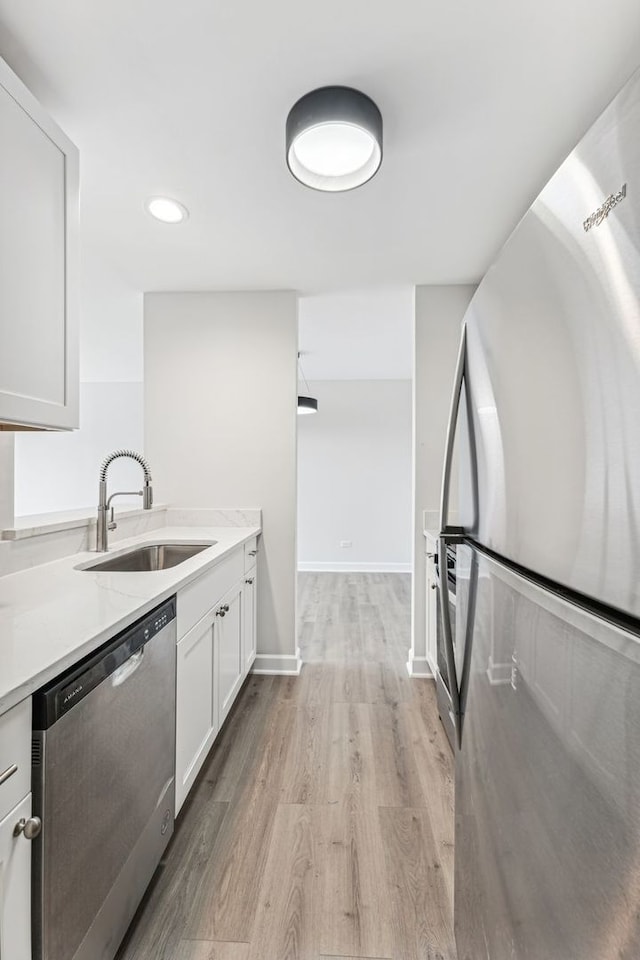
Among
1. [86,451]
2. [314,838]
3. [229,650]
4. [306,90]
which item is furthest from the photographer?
[86,451]

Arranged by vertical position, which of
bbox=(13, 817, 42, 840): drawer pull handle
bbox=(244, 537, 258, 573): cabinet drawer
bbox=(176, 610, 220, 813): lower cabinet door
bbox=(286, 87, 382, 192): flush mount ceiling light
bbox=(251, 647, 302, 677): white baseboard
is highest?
bbox=(286, 87, 382, 192): flush mount ceiling light

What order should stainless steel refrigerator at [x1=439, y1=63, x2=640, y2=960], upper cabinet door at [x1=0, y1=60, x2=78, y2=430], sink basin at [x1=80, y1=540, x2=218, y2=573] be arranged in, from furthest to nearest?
1. sink basin at [x1=80, y1=540, x2=218, y2=573]
2. upper cabinet door at [x1=0, y1=60, x2=78, y2=430]
3. stainless steel refrigerator at [x1=439, y1=63, x2=640, y2=960]

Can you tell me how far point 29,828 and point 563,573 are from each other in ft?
3.14

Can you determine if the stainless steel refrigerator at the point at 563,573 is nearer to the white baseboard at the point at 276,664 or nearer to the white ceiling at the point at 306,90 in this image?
the white ceiling at the point at 306,90

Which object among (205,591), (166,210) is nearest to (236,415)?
(166,210)

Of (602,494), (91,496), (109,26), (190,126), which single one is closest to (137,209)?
(190,126)

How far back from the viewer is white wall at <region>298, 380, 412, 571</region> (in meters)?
6.27

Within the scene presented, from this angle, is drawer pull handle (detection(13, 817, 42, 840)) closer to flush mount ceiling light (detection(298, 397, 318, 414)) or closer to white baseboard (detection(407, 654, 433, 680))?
white baseboard (detection(407, 654, 433, 680))

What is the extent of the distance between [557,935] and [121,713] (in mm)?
956

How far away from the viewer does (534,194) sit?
198cm

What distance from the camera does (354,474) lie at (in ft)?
20.7

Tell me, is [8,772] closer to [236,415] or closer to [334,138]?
[334,138]

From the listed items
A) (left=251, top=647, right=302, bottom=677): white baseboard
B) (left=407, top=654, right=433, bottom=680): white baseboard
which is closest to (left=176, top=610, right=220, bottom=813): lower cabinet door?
(left=251, top=647, right=302, bottom=677): white baseboard

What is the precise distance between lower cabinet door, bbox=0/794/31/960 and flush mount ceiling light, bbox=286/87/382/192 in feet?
5.98
